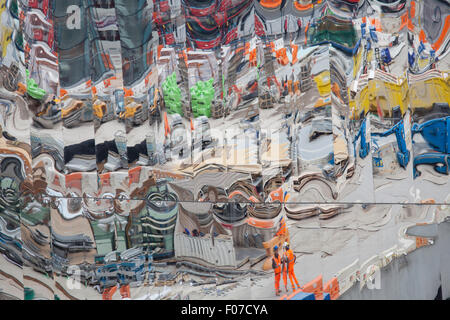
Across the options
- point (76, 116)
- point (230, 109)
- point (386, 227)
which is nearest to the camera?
point (386, 227)

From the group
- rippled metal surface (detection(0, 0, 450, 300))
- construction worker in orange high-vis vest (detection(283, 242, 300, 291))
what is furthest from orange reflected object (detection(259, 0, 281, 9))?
construction worker in orange high-vis vest (detection(283, 242, 300, 291))

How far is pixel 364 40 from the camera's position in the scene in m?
3.31

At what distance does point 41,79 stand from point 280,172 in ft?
6.37

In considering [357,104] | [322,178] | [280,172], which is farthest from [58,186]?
[357,104]

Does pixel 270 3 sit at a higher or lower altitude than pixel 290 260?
higher

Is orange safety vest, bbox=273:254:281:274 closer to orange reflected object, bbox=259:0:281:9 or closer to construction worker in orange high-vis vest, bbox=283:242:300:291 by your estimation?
construction worker in orange high-vis vest, bbox=283:242:300:291

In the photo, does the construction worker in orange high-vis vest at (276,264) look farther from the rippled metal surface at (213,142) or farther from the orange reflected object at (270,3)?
the orange reflected object at (270,3)

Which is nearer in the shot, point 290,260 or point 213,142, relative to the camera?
point 290,260

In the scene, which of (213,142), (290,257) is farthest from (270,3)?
(290,257)

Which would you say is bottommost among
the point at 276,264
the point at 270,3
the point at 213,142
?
the point at 276,264

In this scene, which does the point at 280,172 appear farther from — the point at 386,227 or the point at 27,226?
the point at 27,226

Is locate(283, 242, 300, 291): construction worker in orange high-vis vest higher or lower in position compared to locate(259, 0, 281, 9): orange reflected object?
lower

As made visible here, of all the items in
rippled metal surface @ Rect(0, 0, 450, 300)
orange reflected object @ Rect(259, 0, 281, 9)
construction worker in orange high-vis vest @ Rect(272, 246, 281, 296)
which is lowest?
construction worker in orange high-vis vest @ Rect(272, 246, 281, 296)

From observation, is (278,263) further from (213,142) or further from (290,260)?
(213,142)
